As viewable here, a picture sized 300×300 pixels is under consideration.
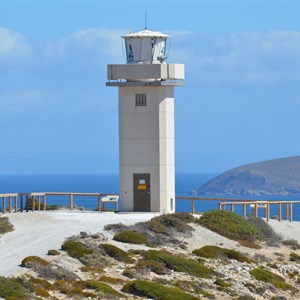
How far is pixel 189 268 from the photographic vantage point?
34.5 meters

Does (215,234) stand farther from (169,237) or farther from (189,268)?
(189,268)

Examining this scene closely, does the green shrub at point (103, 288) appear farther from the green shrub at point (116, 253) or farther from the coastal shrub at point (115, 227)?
the coastal shrub at point (115, 227)

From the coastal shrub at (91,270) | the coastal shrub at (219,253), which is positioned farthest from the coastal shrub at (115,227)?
the coastal shrub at (91,270)

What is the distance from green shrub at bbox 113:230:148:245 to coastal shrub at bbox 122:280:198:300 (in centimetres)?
507

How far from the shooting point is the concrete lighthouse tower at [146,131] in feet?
142

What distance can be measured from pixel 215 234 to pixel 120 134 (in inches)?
245

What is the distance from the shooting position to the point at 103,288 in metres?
30.8

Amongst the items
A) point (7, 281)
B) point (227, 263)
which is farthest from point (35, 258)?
point (227, 263)

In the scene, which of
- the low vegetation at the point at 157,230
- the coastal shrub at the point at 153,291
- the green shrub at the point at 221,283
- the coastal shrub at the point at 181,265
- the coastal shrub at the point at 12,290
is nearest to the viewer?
the coastal shrub at the point at 12,290

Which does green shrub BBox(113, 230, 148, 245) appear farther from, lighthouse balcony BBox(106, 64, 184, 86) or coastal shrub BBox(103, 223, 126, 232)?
lighthouse balcony BBox(106, 64, 184, 86)

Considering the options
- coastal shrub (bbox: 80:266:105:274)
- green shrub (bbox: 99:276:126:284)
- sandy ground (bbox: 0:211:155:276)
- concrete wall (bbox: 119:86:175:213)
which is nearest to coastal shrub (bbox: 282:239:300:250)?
sandy ground (bbox: 0:211:155:276)

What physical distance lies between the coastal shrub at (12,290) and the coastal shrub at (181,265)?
5.96m

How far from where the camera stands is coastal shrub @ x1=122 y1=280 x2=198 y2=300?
102ft

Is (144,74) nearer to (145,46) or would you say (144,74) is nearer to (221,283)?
(145,46)
